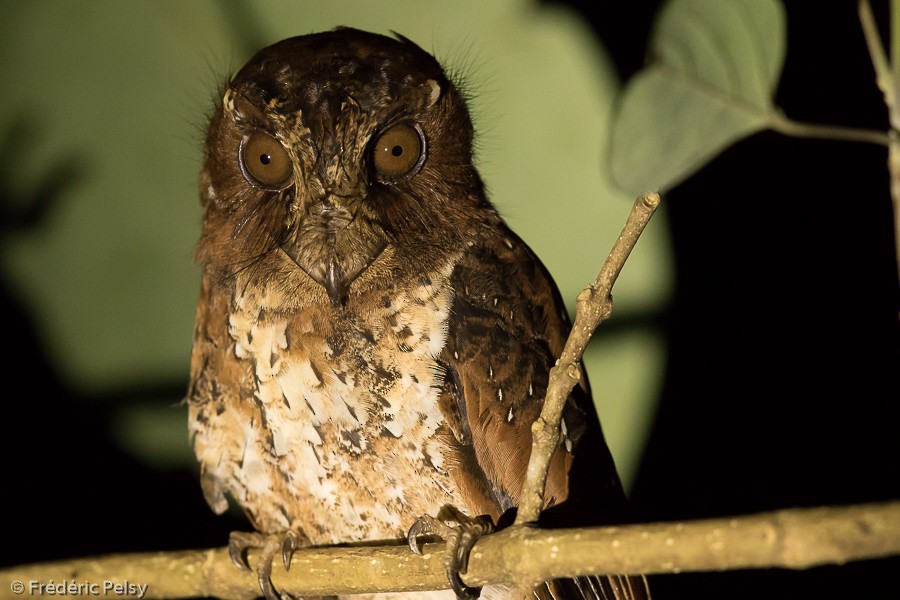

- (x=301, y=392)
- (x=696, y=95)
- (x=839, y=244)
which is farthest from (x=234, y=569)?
(x=839, y=244)

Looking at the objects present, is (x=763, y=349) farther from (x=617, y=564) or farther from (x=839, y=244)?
(x=617, y=564)

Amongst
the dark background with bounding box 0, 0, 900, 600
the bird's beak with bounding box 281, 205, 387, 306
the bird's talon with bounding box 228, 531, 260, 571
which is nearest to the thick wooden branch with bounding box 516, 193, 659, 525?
the bird's beak with bounding box 281, 205, 387, 306

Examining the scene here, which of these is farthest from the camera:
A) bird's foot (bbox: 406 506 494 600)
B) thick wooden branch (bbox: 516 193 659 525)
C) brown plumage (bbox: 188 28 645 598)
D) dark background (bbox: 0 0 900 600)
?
dark background (bbox: 0 0 900 600)

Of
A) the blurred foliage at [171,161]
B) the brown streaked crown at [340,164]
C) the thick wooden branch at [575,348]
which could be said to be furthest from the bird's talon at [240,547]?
the blurred foliage at [171,161]

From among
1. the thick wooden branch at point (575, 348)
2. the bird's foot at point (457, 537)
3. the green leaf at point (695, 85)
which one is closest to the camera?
the green leaf at point (695, 85)

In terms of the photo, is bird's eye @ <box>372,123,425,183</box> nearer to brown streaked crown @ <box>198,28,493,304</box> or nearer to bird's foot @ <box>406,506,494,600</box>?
brown streaked crown @ <box>198,28,493,304</box>

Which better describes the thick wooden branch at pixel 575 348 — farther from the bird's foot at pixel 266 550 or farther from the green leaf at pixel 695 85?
the bird's foot at pixel 266 550

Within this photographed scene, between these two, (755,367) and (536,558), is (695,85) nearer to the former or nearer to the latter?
(536,558)
